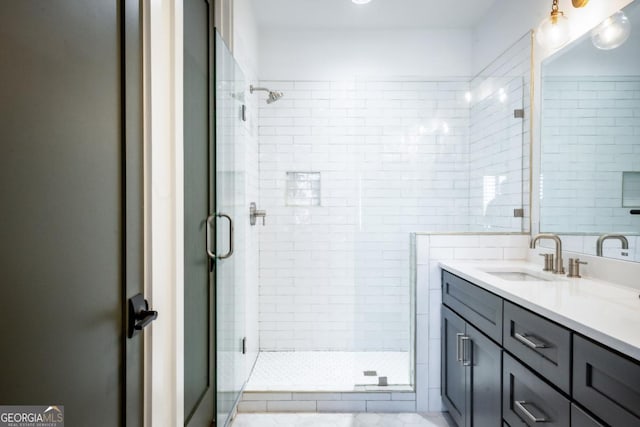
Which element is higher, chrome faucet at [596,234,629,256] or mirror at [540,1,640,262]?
mirror at [540,1,640,262]

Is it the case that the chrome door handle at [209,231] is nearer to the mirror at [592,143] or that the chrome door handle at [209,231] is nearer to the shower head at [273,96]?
the shower head at [273,96]

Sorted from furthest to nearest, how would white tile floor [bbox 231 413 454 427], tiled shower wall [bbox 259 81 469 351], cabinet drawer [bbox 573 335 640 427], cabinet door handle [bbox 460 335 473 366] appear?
tiled shower wall [bbox 259 81 469 351]
white tile floor [bbox 231 413 454 427]
cabinet door handle [bbox 460 335 473 366]
cabinet drawer [bbox 573 335 640 427]

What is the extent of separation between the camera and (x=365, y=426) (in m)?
2.08

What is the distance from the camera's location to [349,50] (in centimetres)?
303

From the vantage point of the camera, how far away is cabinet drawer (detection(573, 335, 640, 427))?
2.69 feet

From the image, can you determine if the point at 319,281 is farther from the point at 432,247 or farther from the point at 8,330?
the point at 8,330

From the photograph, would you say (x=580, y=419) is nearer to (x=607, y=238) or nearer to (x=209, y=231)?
(x=607, y=238)

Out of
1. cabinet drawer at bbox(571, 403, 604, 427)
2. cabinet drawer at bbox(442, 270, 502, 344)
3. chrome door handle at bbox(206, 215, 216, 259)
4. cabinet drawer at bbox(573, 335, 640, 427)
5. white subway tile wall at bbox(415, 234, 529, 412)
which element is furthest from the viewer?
white subway tile wall at bbox(415, 234, 529, 412)

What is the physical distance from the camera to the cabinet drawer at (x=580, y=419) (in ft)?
3.07

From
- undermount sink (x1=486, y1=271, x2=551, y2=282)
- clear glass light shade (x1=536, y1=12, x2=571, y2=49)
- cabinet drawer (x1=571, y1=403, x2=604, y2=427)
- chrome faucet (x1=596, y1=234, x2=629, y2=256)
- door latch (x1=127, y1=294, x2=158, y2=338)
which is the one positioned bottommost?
cabinet drawer (x1=571, y1=403, x2=604, y2=427)

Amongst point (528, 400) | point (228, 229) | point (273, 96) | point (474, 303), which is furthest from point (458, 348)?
point (273, 96)

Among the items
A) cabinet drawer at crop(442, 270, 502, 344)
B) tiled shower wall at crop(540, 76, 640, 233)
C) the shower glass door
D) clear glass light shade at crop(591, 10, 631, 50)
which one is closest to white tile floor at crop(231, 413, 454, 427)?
the shower glass door

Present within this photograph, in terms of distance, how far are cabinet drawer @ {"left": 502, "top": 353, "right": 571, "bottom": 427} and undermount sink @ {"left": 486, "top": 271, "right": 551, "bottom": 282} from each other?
1.84 feet

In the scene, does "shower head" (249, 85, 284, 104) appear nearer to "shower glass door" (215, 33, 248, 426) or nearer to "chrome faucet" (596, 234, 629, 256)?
"shower glass door" (215, 33, 248, 426)
